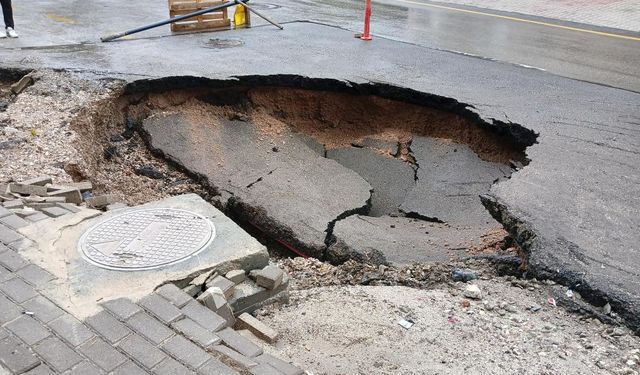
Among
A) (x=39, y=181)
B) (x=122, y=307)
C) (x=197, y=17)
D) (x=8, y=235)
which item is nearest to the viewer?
(x=122, y=307)

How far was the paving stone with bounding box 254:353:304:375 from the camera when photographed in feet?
9.43

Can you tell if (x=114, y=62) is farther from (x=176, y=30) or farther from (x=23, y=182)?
(x=23, y=182)

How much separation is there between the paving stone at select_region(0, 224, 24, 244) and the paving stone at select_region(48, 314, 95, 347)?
Result: 1.02 metres

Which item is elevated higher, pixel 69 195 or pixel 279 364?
pixel 69 195

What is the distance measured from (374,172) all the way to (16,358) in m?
4.69

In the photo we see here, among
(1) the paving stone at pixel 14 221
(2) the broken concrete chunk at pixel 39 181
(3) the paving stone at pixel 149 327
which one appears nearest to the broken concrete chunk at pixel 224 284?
(3) the paving stone at pixel 149 327

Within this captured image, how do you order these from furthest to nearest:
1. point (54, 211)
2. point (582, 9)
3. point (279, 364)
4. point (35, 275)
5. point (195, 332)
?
1. point (582, 9)
2. point (54, 211)
3. point (35, 275)
4. point (195, 332)
5. point (279, 364)

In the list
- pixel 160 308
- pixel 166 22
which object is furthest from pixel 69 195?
pixel 166 22

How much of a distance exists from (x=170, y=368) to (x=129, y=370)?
0.64ft

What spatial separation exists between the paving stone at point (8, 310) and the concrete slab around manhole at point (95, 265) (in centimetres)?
20

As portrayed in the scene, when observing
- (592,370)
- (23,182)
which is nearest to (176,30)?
(23,182)

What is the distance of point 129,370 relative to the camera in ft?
9.00

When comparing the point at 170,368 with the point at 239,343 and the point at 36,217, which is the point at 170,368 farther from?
the point at 36,217

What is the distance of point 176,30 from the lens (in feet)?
32.9
